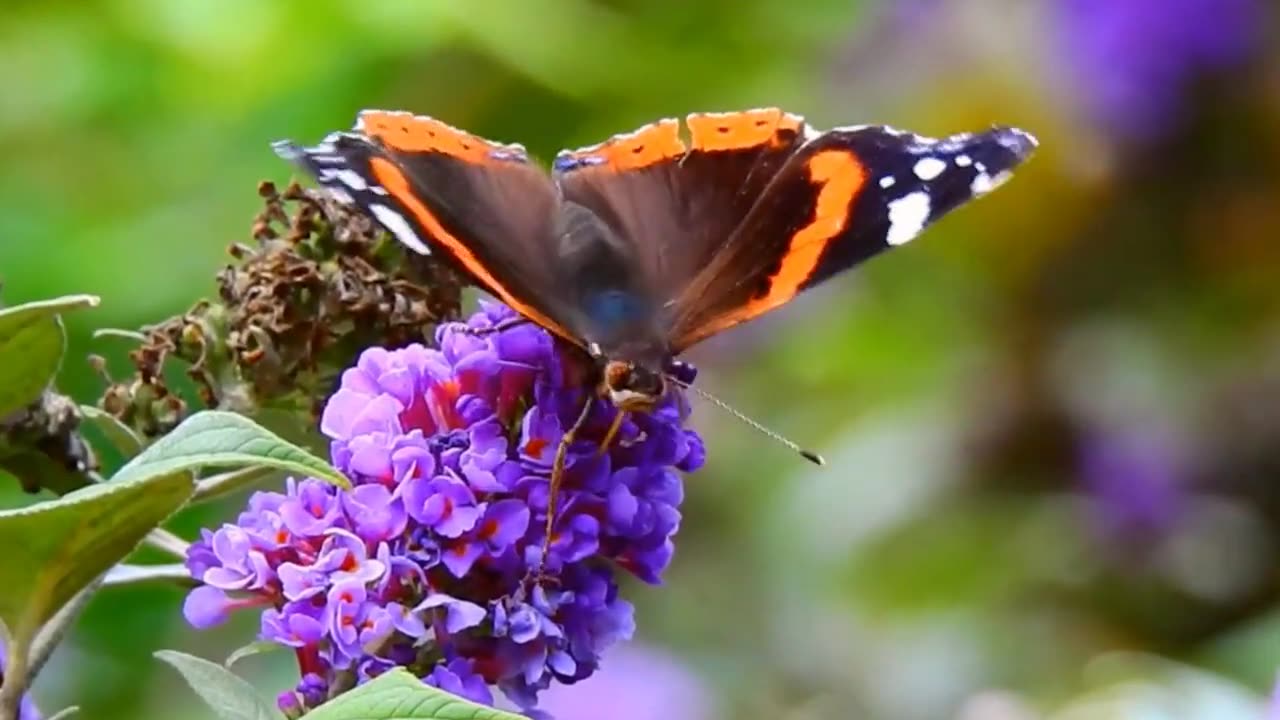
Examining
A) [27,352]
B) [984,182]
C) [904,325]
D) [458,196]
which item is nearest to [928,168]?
[984,182]

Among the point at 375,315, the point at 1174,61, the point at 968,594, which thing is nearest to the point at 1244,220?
the point at 1174,61

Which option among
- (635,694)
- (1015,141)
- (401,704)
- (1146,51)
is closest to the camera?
Answer: (401,704)

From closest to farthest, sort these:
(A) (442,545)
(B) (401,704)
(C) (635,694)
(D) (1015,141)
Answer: (B) (401,704) < (A) (442,545) < (D) (1015,141) < (C) (635,694)

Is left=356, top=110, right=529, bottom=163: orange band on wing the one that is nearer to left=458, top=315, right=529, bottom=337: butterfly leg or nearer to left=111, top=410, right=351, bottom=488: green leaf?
left=458, top=315, right=529, bottom=337: butterfly leg

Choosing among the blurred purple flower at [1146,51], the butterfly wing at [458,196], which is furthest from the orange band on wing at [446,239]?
the blurred purple flower at [1146,51]

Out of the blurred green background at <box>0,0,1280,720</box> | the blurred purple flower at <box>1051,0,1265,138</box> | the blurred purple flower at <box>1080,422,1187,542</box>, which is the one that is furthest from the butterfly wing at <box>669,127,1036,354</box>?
the blurred purple flower at <box>1051,0,1265,138</box>

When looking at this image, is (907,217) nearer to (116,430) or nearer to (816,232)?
(816,232)

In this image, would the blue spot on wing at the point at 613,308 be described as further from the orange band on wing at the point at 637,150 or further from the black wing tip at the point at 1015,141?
the black wing tip at the point at 1015,141
